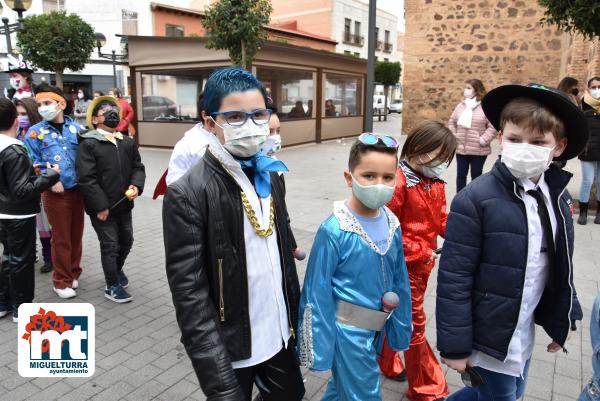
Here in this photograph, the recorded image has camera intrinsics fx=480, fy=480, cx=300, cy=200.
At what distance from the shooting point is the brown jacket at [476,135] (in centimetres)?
700

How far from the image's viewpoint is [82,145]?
4152 mm

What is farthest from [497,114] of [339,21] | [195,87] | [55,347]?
[339,21]

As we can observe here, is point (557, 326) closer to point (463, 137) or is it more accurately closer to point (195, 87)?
point (463, 137)

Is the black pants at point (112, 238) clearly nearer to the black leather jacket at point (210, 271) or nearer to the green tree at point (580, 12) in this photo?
the black leather jacket at point (210, 271)

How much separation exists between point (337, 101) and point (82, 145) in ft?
48.8

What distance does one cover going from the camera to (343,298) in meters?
2.12

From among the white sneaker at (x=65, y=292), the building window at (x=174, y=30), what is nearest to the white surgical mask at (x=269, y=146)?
the white sneaker at (x=65, y=292)

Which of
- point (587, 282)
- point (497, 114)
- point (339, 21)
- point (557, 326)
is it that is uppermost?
point (339, 21)

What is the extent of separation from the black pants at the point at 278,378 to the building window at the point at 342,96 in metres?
15.7

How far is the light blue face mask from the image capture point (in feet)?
6.93

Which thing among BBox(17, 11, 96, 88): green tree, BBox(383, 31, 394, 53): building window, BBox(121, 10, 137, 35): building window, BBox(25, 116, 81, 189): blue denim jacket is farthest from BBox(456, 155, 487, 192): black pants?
BBox(383, 31, 394, 53): building window

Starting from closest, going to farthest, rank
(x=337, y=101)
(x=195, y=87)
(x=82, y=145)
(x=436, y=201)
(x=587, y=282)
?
(x=436, y=201)
(x=82, y=145)
(x=587, y=282)
(x=195, y=87)
(x=337, y=101)

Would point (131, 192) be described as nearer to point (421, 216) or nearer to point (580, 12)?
point (421, 216)

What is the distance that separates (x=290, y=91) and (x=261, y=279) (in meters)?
14.5
